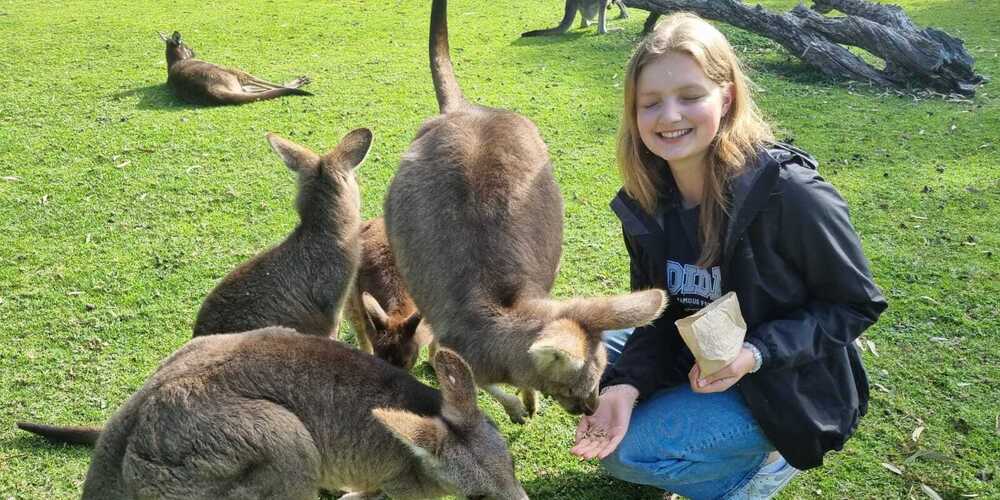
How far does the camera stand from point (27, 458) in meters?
3.13

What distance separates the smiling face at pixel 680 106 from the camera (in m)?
2.51

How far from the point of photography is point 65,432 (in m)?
3.13

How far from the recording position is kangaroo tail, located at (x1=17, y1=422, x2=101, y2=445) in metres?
3.12

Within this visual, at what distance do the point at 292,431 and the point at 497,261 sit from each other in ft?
3.33

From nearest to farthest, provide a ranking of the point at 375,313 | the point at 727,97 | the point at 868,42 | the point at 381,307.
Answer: the point at 727,97
the point at 375,313
the point at 381,307
the point at 868,42

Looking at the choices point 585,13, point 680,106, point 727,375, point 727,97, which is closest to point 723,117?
point 727,97

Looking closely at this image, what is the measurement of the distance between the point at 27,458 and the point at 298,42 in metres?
7.07

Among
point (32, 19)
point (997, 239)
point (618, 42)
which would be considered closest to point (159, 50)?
point (32, 19)

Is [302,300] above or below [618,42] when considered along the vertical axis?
below

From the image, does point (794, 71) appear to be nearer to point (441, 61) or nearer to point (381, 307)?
point (441, 61)

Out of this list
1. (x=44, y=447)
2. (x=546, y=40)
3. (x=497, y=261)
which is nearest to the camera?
(x=497, y=261)

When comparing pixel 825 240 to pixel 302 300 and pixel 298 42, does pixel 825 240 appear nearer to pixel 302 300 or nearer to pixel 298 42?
pixel 302 300

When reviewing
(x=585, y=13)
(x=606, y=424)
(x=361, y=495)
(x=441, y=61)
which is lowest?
(x=361, y=495)

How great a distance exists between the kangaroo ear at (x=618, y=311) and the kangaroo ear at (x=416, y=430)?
0.66 m
